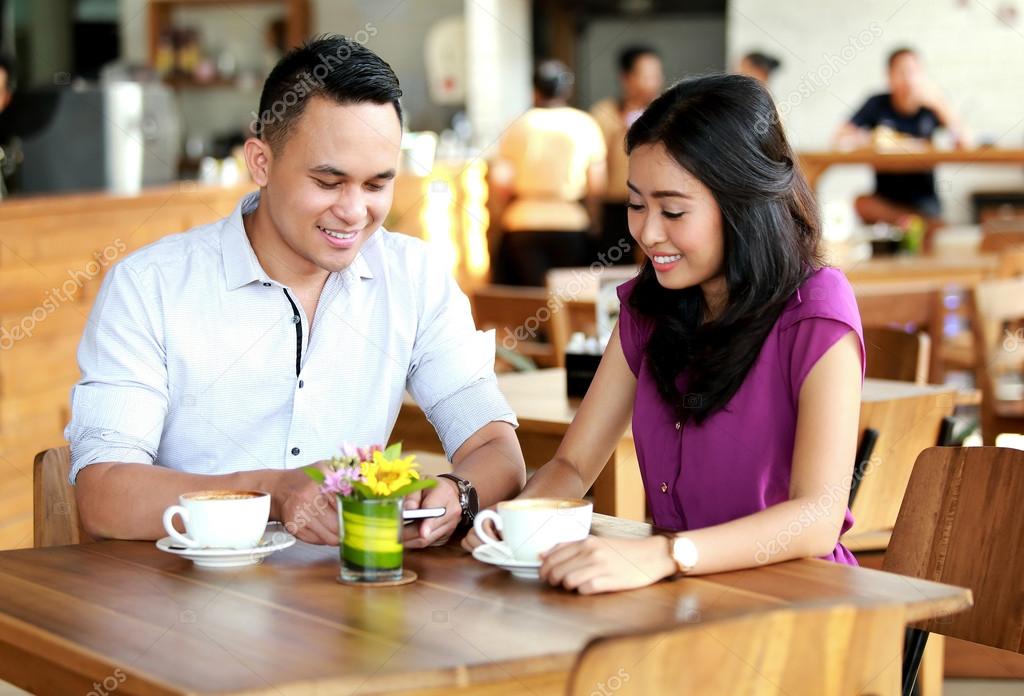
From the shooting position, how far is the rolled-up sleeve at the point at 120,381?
5.82 feet

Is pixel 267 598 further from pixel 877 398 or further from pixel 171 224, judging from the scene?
pixel 171 224

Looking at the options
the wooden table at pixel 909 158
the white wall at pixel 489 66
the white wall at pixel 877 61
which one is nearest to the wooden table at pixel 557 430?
the wooden table at pixel 909 158

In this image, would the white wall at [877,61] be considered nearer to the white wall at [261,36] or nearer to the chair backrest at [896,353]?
the white wall at [261,36]

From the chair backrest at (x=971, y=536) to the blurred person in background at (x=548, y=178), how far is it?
524cm

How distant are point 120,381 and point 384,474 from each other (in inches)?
21.7

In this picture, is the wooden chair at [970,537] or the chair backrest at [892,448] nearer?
the wooden chair at [970,537]

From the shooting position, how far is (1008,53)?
966 centimetres

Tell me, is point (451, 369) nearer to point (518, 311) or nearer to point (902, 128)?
point (518, 311)

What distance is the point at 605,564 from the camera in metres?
1.38

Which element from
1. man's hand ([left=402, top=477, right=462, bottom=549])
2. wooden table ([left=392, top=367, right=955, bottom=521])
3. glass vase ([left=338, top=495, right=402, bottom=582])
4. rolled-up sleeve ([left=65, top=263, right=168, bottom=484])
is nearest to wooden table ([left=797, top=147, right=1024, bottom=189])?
wooden table ([left=392, top=367, right=955, bottom=521])

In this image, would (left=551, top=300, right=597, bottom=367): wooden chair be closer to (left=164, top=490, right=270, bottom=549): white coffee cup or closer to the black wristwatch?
the black wristwatch

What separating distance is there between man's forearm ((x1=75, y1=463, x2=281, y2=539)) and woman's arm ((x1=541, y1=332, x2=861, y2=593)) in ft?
1.40

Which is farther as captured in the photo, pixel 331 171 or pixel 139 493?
pixel 331 171

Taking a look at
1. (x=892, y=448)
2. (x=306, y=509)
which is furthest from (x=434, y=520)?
(x=892, y=448)
